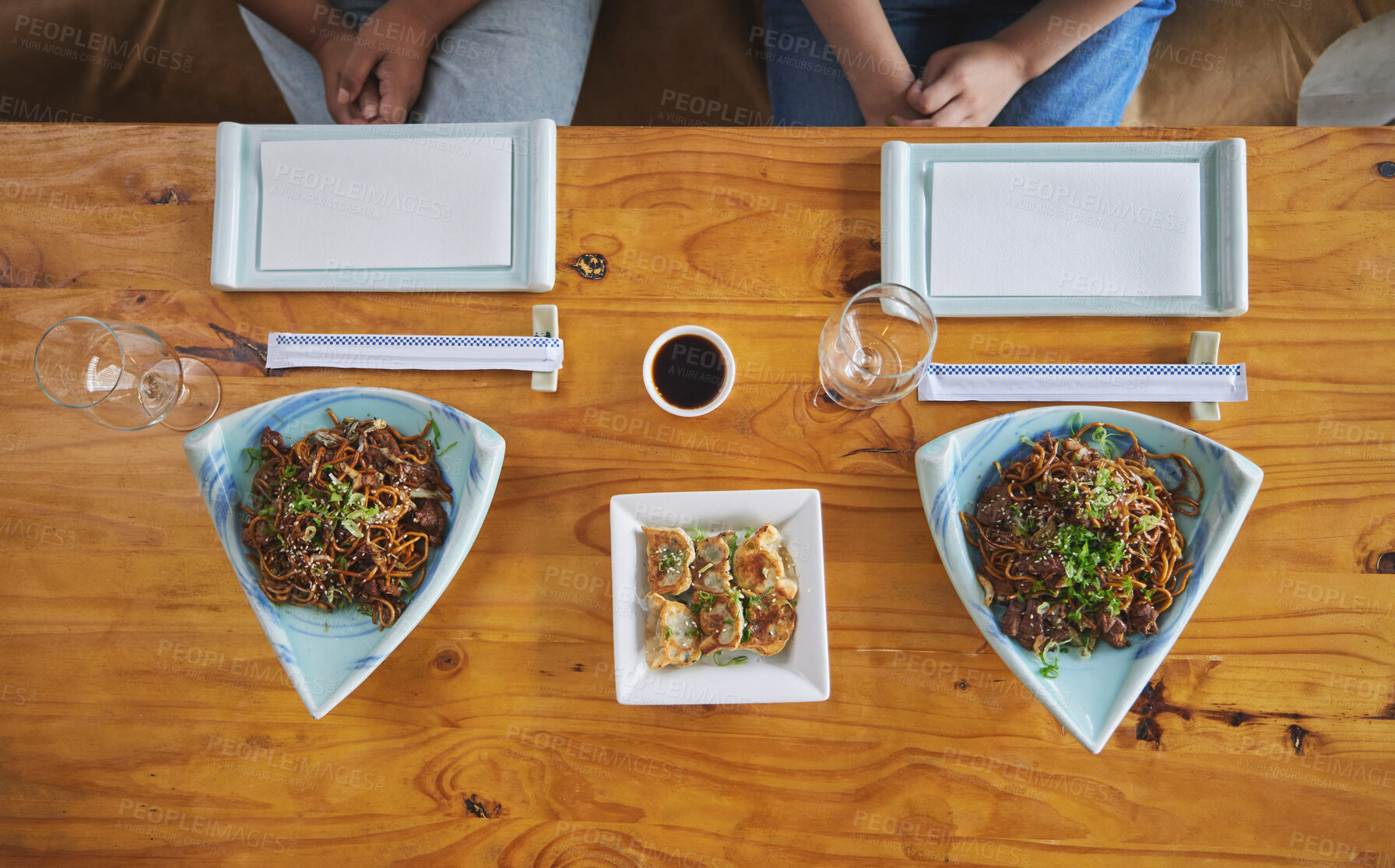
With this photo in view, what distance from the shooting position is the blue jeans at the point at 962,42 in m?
1.75

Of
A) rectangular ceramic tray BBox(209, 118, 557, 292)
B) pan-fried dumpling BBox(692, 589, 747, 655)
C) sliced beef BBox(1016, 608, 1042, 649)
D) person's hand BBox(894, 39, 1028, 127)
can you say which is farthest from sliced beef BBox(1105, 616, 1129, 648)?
rectangular ceramic tray BBox(209, 118, 557, 292)

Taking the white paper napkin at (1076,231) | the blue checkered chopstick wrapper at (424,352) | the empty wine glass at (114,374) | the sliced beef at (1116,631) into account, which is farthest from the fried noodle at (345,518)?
the sliced beef at (1116,631)

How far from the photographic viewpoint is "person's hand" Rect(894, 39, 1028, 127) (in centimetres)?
165

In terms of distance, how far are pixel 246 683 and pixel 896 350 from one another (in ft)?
4.84

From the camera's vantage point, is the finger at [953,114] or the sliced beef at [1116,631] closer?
the sliced beef at [1116,631]

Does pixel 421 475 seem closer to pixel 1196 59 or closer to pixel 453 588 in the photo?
pixel 453 588

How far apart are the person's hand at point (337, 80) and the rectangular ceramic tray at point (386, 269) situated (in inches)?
13.3

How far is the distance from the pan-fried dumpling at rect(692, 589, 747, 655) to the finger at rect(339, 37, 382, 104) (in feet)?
4.90

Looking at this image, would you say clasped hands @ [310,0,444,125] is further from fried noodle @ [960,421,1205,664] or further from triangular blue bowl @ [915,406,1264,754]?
fried noodle @ [960,421,1205,664]

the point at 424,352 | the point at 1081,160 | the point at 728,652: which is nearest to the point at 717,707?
the point at 728,652

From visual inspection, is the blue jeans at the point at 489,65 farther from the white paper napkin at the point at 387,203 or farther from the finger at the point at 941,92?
the finger at the point at 941,92

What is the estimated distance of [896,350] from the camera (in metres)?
1.41

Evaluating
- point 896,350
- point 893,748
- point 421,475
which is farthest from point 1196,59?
point 421,475

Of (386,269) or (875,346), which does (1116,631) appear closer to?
(875,346)
